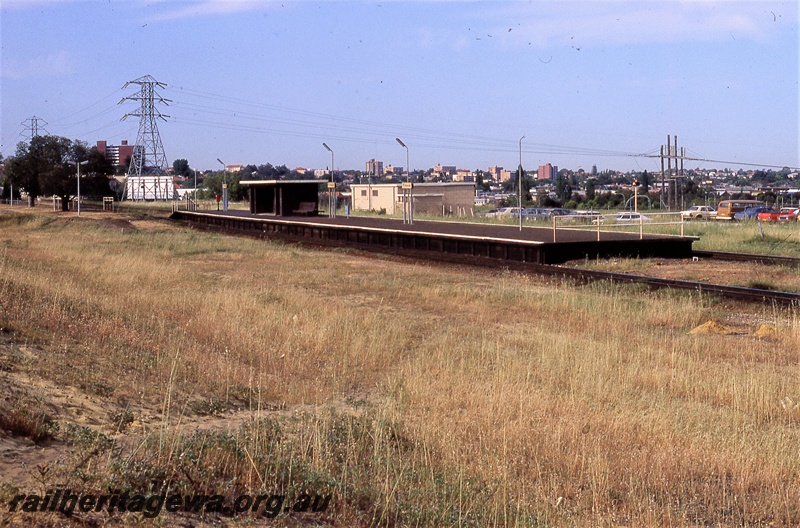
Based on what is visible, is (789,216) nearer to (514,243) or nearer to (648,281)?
(514,243)

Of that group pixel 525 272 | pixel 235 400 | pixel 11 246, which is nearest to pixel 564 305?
pixel 525 272

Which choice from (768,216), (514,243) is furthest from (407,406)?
(768,216)

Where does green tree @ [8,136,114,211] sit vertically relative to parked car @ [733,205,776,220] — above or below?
above

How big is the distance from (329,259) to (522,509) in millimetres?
21999

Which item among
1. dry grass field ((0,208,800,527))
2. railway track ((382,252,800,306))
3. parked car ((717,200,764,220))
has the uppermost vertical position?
parked car ((717,200,764,220))

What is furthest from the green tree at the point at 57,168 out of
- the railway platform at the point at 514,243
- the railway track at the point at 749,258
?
the railway track at the point at 749,258

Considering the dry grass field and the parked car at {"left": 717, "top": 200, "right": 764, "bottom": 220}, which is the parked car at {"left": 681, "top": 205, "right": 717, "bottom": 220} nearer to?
the parked car at {"left": 717, "top": 200, "right": 764, "bottom": 220}

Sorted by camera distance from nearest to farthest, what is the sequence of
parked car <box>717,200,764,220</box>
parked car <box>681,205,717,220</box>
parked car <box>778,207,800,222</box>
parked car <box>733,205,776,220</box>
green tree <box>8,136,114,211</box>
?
1. parked car <box>778,207,800,222</box>
2. parked car <box>733,205,776,220</box>
3. parked car <box>717,200,764,220</box>
4. parked car <box>681,205,717,220</box>
5. green tree <box>8,136,114,211</box>

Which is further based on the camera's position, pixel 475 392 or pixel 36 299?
pixel 36 299

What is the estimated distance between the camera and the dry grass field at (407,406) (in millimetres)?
→ 5273

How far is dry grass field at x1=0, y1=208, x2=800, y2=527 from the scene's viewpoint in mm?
5273

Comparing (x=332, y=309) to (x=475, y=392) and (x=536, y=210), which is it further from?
(x=536, y=210)

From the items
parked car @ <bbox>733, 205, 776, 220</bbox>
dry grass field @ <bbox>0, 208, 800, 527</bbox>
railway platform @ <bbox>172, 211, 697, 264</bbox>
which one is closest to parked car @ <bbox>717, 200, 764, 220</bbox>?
parked car @ <bbox>733, 205, 776, 220</bbox>

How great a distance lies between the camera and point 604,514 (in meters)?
5.70
